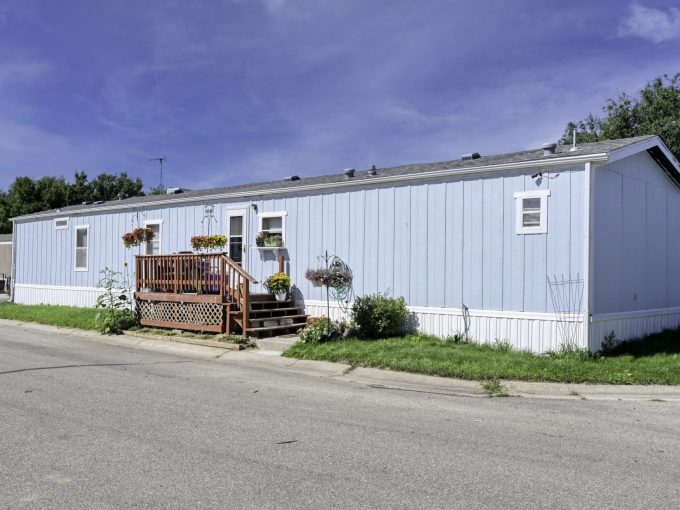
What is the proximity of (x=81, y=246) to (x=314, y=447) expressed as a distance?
15.9 m

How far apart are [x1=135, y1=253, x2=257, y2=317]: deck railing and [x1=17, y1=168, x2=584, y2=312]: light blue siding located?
1480mm

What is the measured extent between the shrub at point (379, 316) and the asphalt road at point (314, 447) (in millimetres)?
2978

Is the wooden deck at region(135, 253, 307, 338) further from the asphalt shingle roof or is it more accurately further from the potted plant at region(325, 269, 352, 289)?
the asphalt shingle roof

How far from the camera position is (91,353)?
11.0 metres

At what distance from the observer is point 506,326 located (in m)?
10.4

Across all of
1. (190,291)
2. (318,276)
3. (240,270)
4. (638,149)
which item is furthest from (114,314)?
(638,149)

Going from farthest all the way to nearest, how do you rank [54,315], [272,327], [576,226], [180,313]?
[54,315]
[180,313]
[272,327]
[576,226]

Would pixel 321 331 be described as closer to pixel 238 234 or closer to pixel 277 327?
pixel 277 327

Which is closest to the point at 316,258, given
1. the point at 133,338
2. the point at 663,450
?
the point at 133,338

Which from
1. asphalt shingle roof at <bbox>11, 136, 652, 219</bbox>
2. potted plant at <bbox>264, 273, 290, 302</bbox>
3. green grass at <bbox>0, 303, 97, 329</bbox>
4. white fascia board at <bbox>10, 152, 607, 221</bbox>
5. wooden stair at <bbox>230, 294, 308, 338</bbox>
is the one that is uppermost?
asphalt shingle roof at <bbox>11, 136, 652, 219</bbox>

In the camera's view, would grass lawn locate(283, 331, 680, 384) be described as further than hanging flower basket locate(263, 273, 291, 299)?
No

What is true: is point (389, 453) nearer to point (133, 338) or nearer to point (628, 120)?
point (133, 338)

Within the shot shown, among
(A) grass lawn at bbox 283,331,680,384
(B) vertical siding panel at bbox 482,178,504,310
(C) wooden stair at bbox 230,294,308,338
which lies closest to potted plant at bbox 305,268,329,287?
(C) wooden stair at bbox 230,294,308,338

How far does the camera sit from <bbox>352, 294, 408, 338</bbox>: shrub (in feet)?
36.6
